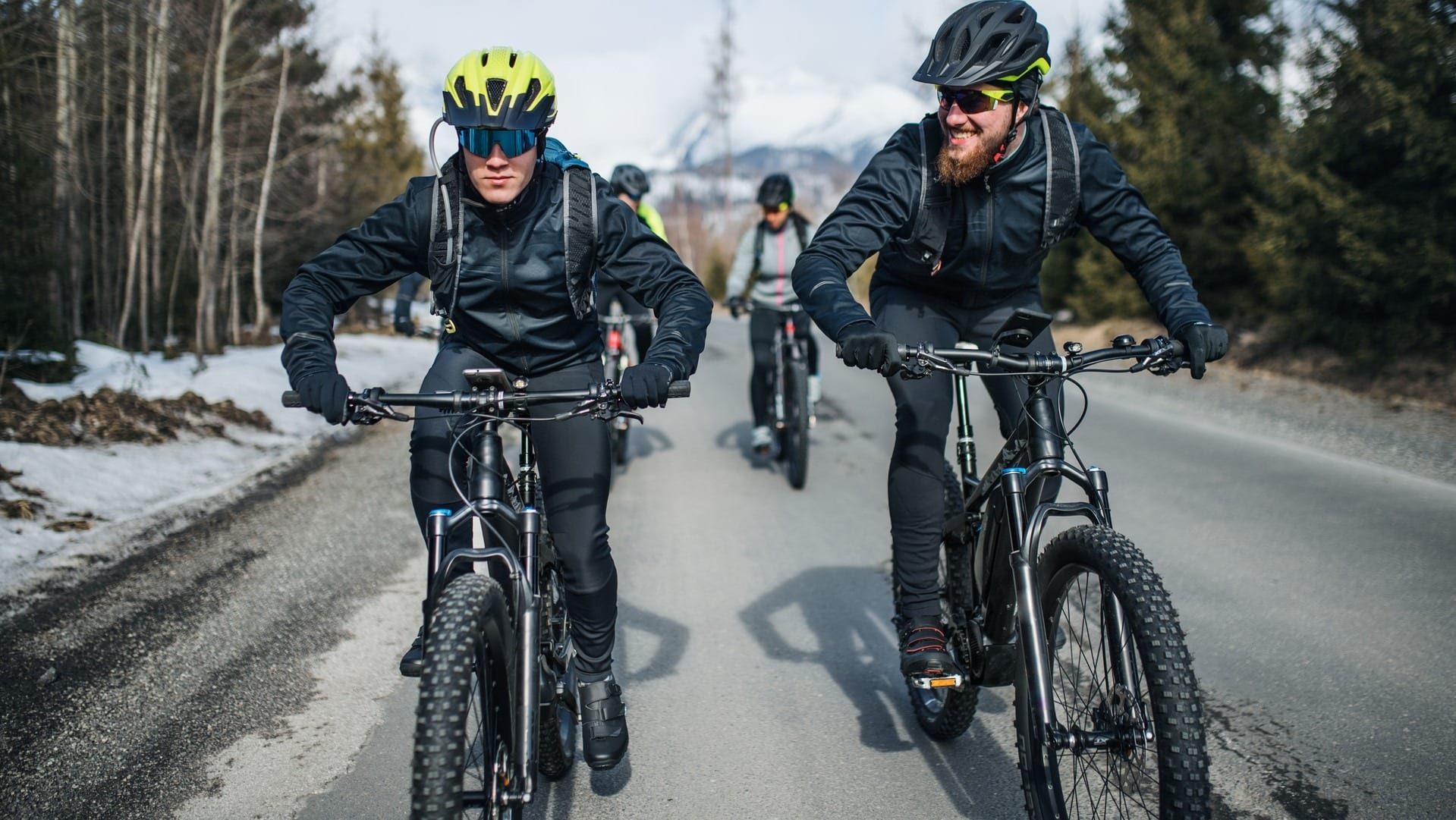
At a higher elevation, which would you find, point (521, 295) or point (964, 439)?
point (521, 295)

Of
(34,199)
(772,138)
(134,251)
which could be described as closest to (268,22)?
(134,251)

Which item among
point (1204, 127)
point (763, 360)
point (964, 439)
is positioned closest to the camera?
point (964, 439)

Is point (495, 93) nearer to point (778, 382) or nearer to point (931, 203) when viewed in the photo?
point (931, 203)

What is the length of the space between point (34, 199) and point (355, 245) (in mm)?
9895

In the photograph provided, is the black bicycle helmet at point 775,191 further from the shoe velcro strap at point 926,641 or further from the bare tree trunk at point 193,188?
the bare tree trunk at point 193,188

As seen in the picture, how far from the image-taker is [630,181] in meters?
8.73

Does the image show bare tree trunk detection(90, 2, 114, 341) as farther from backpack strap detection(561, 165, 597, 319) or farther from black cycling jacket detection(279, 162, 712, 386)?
backpack strap detection(561, 165, 597, 319)

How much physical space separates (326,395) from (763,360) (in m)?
5.98

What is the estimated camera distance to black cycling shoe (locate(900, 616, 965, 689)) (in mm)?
3152

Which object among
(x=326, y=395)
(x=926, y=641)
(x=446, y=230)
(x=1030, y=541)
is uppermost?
(x=446, y=230)

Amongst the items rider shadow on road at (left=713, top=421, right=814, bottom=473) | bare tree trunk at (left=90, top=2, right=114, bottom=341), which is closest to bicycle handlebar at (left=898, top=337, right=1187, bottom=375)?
rider shadow on road at (left=713, top=421, right=814, bottom=473)

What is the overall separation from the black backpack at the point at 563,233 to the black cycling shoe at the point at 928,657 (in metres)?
1.49

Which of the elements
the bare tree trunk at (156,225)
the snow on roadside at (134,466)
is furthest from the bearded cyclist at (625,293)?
the bare tree trunk at (156,225)

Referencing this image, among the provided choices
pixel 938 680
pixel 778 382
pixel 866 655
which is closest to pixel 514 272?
pixel 938 680
